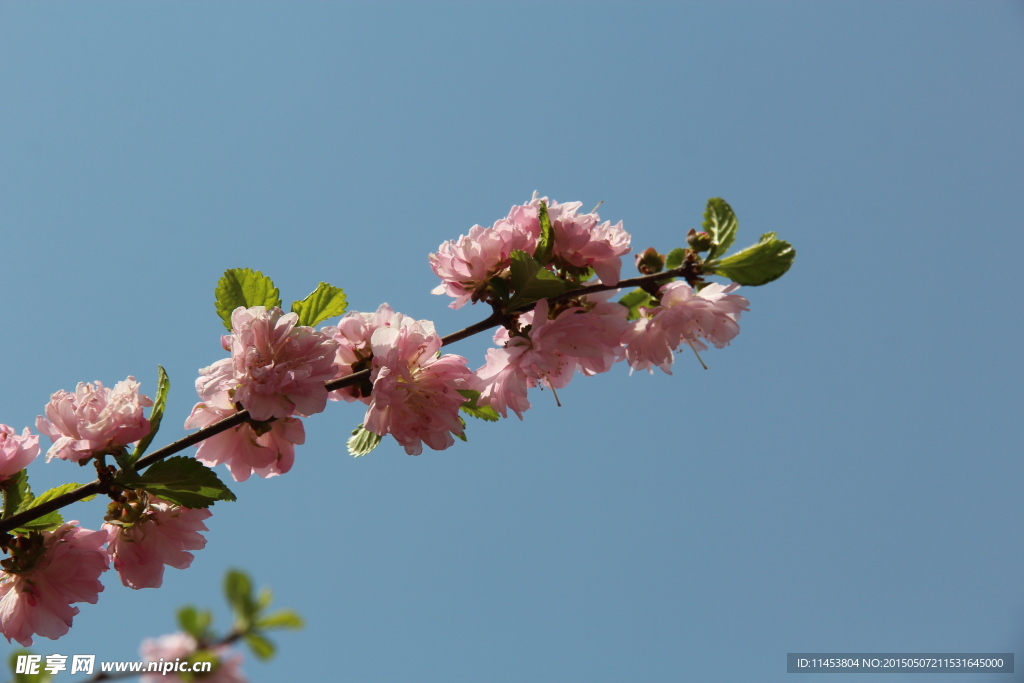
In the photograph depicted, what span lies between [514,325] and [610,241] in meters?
0.35

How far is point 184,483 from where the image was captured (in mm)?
1482

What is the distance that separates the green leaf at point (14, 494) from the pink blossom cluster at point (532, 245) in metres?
1.19

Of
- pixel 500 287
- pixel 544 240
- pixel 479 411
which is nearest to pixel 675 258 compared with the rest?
pixel 544 240

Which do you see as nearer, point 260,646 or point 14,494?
point 14,494

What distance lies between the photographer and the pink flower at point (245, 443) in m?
1.51

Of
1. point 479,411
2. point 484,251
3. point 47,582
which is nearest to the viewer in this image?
point 47,582

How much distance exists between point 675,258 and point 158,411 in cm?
136

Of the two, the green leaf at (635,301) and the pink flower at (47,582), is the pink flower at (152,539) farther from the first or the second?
the green leaf at (635,301)

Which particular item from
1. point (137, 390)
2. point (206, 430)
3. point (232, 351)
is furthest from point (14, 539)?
point (232, 351)

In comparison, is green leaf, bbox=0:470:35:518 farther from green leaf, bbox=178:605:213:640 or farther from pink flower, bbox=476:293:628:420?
pink flower, bbox=476:293:628:420

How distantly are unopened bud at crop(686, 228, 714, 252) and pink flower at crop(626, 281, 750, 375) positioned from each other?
0.10 m

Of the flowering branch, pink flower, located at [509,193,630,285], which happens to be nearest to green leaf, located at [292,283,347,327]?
the flowering branch

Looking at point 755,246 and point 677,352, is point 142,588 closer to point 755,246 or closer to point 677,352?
point 677,352

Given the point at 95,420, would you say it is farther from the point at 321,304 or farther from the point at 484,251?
the point at 484,251
